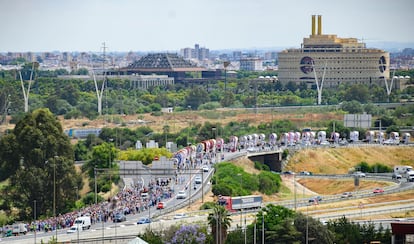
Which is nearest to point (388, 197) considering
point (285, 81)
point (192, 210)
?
point (192, 210)

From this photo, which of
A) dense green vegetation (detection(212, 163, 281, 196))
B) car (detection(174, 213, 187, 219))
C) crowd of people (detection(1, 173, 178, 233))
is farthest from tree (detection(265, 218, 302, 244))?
dense green vegetation (detection(212, 163, 281, 196))

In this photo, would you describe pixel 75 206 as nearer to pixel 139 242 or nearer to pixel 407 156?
pixel 139 242

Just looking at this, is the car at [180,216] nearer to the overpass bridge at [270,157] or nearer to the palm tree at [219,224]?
the palm tree at [219,224]

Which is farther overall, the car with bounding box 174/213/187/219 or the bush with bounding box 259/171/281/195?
the bush with bounding box 259/171/281/195

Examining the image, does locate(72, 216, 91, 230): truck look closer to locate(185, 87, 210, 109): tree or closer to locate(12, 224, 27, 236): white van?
locate(12, 224, 27, 236): white van

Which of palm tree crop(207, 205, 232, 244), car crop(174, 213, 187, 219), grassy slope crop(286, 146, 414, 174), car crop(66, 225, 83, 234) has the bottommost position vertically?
grassy slope crop(286, 146, 414, 174)

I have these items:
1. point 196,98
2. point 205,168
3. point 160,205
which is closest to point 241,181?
point 205,168
